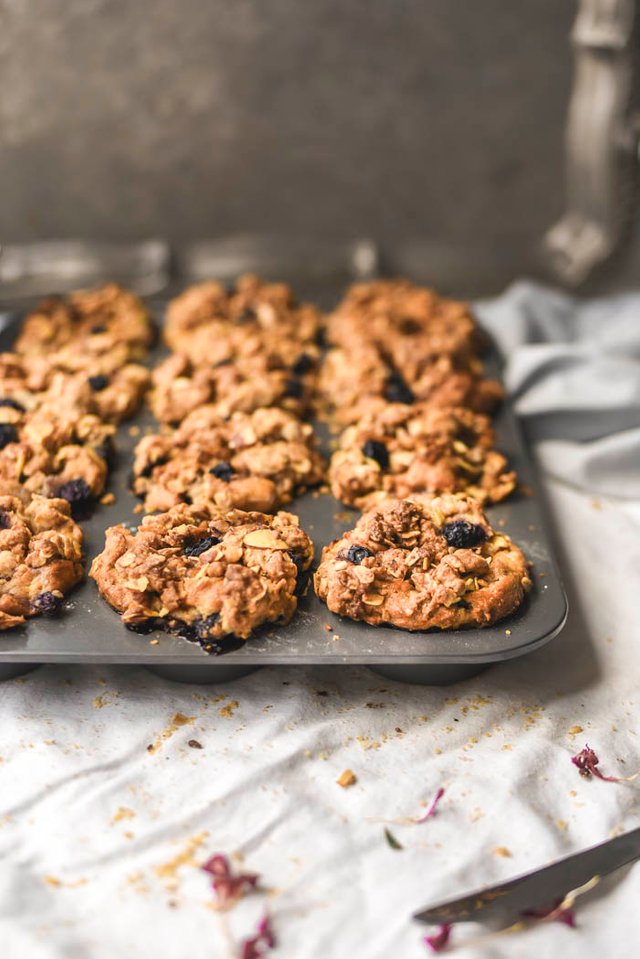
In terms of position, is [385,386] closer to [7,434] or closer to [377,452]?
[377,452]

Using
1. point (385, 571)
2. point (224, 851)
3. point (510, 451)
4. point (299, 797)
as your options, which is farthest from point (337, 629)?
point (510, 451)

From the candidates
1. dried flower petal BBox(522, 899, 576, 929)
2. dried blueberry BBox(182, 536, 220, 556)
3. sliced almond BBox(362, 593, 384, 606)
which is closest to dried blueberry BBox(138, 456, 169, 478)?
dried blueberry BBox(182, 536, 220, 556)

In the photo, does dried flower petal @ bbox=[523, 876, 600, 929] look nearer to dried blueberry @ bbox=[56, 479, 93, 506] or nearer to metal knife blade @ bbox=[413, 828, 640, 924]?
metal knife blade @ bbox=[413, 828, 640, 924]

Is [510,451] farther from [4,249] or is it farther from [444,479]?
[4,249]

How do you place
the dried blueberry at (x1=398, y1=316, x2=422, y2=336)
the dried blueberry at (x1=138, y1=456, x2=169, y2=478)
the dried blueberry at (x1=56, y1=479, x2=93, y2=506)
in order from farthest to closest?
the dried blueberry at (x1=398, y1=316, x2=422, y2=336) < the dried blueberry at (x1=138, y1=456, x2=169, y2=478) < the dried blueberry at (x1=56, y1=479, x2=93, y2=506)

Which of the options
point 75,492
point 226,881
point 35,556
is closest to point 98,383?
point 75,492

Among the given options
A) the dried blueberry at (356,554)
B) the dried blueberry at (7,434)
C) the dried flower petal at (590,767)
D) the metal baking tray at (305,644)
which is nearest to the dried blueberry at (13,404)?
the dried blueberry at (7,434)

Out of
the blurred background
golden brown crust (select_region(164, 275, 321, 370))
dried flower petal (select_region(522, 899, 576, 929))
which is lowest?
dried flower petal (select_region(522, 899, 576, 929))

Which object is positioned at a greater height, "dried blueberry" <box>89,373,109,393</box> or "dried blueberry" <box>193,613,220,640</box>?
"dried blueberry" <box>89,373,109,393</box>
